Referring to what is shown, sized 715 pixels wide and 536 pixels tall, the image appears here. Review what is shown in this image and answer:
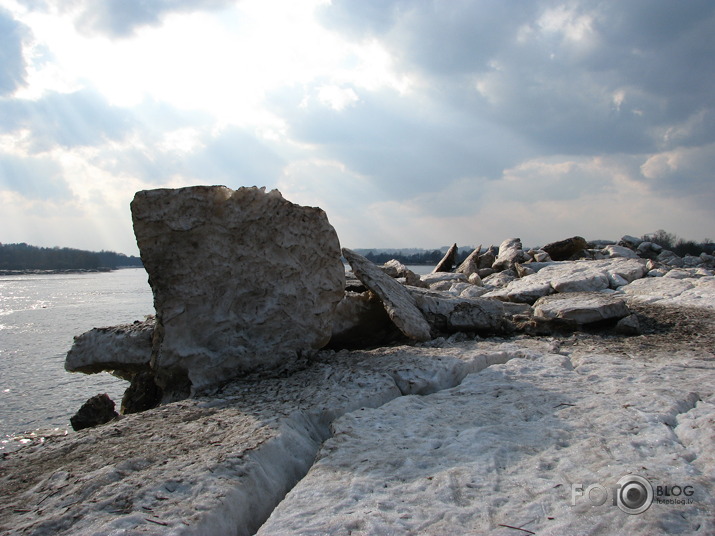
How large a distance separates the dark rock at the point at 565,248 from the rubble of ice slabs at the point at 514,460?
37.5ft

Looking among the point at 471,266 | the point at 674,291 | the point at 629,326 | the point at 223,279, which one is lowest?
the point at 629,326

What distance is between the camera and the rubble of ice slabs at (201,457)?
2.21 m

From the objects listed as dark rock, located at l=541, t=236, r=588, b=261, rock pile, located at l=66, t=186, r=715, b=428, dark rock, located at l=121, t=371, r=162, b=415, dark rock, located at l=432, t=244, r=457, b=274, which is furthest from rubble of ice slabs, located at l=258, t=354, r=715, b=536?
dark rock, located at l=432, t=244, r=457, b=274

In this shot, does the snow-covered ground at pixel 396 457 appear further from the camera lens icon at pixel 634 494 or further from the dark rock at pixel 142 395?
the dark rock at pixel 142 395

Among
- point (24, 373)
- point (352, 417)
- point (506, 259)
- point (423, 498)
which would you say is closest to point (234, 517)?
point (423, 498)

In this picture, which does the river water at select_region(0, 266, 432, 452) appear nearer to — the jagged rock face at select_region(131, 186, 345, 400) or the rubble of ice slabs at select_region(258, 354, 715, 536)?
the jagged rock face at select_region(131, 186, 345, 400)

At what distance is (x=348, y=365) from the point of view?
4578 mm

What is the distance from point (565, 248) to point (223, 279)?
12.9 meters

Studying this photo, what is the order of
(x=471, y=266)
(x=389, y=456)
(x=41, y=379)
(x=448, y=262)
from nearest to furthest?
(x=389, y=456)
(x=41, y=379)
(x=471, y=266)
(x=448, y=262)

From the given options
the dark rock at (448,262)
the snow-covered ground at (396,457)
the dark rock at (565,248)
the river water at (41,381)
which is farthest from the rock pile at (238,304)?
the dark rock at (448,262)

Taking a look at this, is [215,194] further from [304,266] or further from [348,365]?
[348,365]

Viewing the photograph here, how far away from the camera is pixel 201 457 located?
8.92 ft

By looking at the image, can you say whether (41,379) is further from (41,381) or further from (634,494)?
(634,494)

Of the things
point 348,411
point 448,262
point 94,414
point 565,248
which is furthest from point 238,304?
point 448,262
